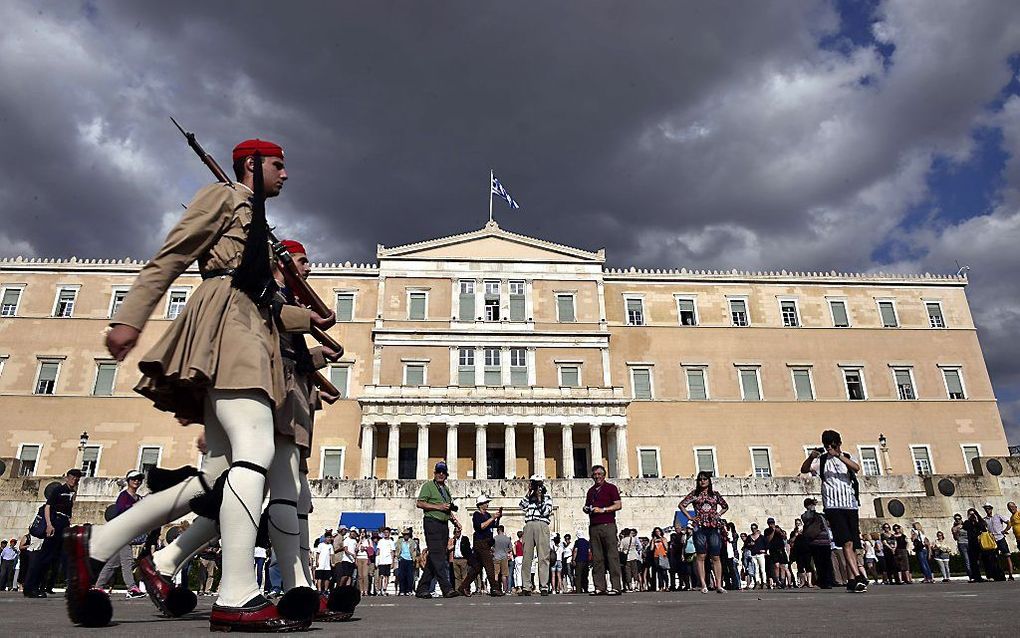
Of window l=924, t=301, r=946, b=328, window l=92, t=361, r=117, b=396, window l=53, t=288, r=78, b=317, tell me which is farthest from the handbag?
window l=53, t=288, r=78, b=317

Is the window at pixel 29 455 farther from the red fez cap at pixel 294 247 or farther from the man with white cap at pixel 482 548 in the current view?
the red fez cap at pixel 294 247

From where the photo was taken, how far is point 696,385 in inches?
1567

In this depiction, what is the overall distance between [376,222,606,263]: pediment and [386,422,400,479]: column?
35.9 ft

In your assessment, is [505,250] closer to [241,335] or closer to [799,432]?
[799,432]

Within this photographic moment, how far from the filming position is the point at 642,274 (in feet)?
138

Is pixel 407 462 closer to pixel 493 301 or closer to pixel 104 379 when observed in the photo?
pixel 493 301

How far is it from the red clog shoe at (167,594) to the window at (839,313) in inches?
1719

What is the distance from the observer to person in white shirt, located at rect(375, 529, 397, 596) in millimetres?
16109

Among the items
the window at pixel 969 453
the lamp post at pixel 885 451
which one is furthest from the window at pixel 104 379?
the window at pixel 969 453

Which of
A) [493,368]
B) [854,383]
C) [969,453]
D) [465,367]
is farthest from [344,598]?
[969,453]

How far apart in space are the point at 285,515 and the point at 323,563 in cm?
1187

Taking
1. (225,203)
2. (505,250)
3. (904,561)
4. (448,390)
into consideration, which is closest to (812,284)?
(505,250)

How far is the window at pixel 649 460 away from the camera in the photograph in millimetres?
37281

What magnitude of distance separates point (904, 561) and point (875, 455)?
1001 inches
